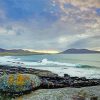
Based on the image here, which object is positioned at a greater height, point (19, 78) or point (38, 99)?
point (19, 78)

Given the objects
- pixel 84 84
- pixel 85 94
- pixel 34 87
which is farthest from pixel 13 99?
pixel 84 84

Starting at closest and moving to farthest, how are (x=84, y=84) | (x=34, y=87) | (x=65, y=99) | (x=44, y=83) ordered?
(x=65, y=99) < (x=34, y=87) < (x=44, y=83) < (x=84, y=84)

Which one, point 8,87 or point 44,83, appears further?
point 44,83

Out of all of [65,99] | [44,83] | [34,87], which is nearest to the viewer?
[65,99]

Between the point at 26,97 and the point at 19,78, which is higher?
the point at 19,78

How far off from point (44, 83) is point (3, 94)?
2579 mm

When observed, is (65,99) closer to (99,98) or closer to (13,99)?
(99,98)

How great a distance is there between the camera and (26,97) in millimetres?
12398

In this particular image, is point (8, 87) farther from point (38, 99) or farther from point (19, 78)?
point (38, 99)

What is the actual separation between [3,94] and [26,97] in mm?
1053

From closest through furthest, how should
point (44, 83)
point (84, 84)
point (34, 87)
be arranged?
point (34, 87)
point (44, 83)
point (84, 84)

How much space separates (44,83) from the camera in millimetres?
14227

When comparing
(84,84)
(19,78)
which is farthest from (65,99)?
(84,84)

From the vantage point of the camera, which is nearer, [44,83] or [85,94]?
[85,94]
